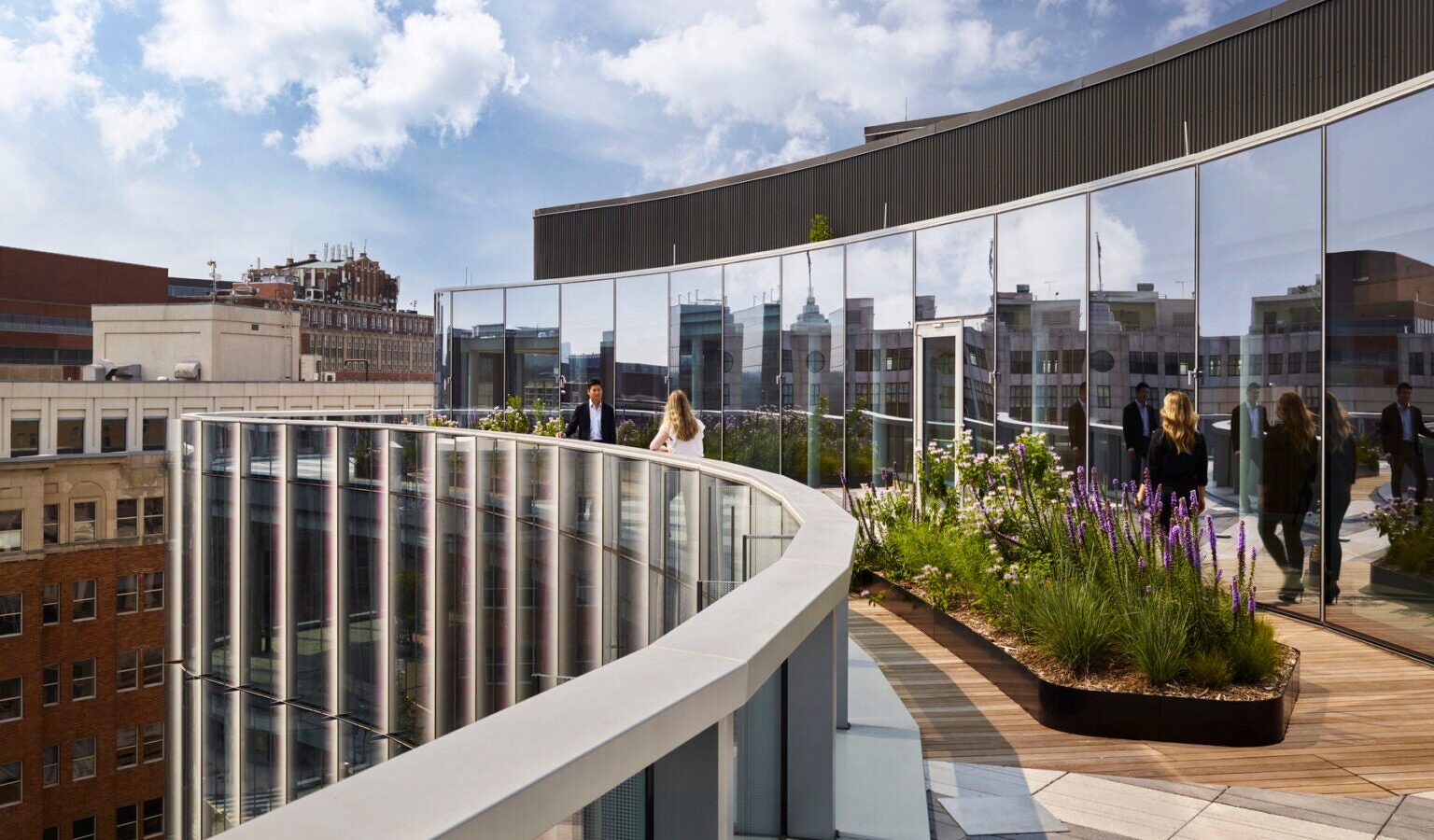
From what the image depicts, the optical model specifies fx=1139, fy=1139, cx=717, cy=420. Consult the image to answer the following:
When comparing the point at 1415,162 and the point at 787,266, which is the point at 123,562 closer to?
the point at 787,266

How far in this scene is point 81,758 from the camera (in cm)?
4928

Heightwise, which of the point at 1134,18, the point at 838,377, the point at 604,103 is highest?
the point at 604,103

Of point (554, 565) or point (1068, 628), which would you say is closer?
point (1068, 628)

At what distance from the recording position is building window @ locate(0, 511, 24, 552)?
48031 millimetres

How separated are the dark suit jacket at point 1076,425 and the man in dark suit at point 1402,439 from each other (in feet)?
11.3

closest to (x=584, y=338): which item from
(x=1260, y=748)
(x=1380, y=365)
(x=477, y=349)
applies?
(x=477, y=349)

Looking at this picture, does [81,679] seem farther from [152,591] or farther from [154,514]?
[154,514]

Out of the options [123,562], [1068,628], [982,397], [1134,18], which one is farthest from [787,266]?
[123,562]

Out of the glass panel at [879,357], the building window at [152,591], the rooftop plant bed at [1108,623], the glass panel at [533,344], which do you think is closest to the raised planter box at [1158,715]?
the rooftop plant bed at [1108,623]

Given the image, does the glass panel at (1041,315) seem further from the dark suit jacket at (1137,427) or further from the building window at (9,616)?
the building window at (9,616)

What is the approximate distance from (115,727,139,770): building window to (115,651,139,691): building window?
6.46 ft

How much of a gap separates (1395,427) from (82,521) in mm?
53029

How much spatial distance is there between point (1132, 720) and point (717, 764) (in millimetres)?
4820

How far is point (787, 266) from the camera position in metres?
17.5
